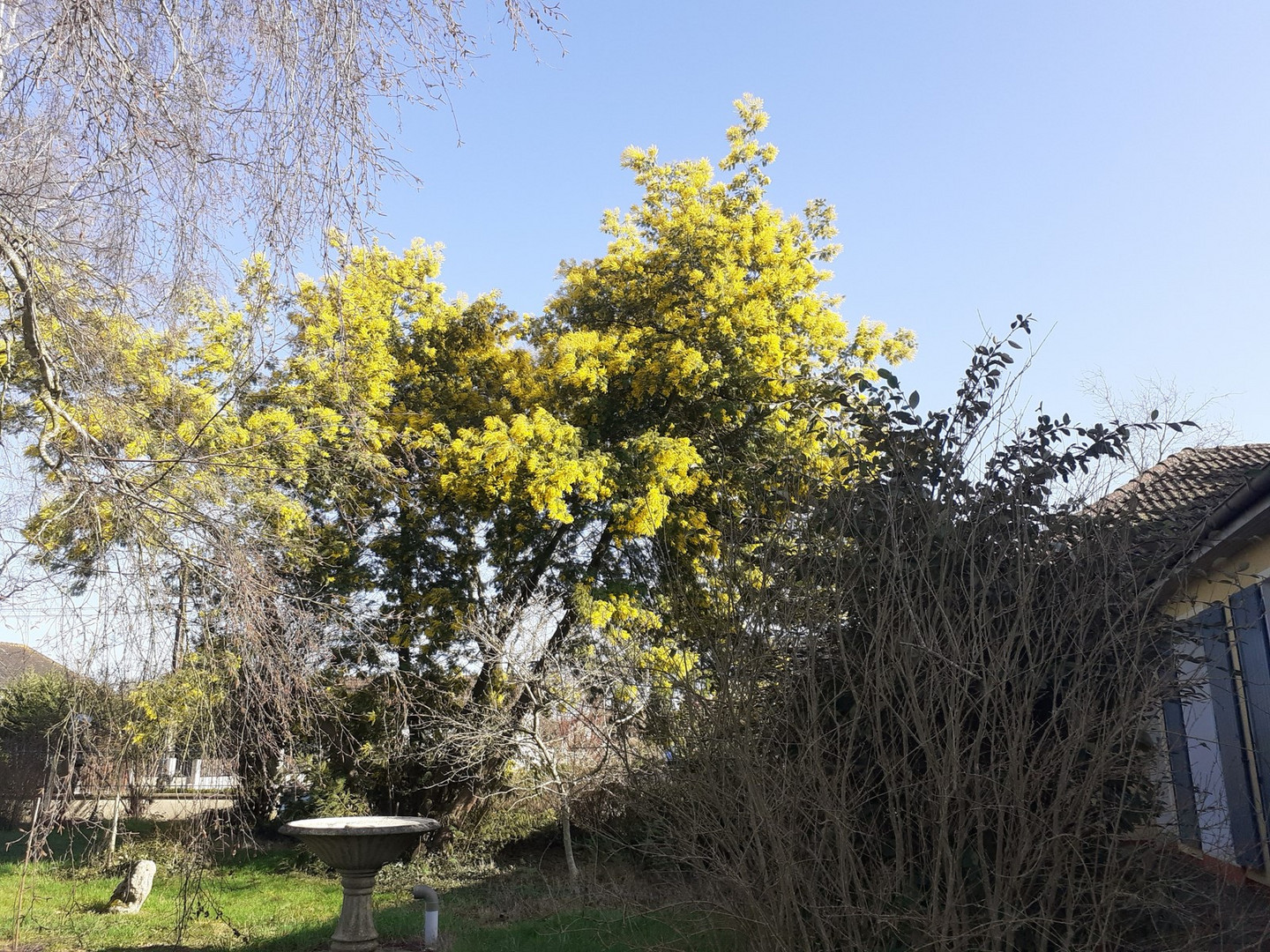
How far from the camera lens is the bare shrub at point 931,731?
389 centimetres

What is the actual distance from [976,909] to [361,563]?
39.1 ft

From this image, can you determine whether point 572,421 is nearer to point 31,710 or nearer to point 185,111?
point 185,111

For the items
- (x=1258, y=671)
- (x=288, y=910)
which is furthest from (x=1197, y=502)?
(x=288, y=910)

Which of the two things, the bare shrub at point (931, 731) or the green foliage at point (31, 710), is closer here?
the bare shrub at point (931, 731)

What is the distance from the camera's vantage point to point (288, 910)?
454 inches

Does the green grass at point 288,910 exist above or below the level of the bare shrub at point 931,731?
below

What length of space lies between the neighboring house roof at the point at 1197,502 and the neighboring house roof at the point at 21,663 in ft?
18.3

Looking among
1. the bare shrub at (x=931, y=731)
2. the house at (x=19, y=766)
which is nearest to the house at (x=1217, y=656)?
the bare shrub at (x=931, y=731)

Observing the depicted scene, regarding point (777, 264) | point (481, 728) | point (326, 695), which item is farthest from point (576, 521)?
point (326, 695)

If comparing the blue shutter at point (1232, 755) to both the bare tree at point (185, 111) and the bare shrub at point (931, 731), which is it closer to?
the bare shrub at point (931, 731)

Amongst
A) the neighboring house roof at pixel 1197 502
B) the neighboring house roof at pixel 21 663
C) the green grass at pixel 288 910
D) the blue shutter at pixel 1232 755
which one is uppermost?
the neighboring house roof at pixel 1197 502

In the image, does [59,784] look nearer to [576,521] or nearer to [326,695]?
[326,695]

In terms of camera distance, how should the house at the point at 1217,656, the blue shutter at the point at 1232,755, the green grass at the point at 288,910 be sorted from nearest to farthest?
1. the house at the point at 1217,656
2. the blue shutter at the point at 1232,755
3. the green grass at the point at 288,910

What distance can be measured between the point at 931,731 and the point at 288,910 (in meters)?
10.0
